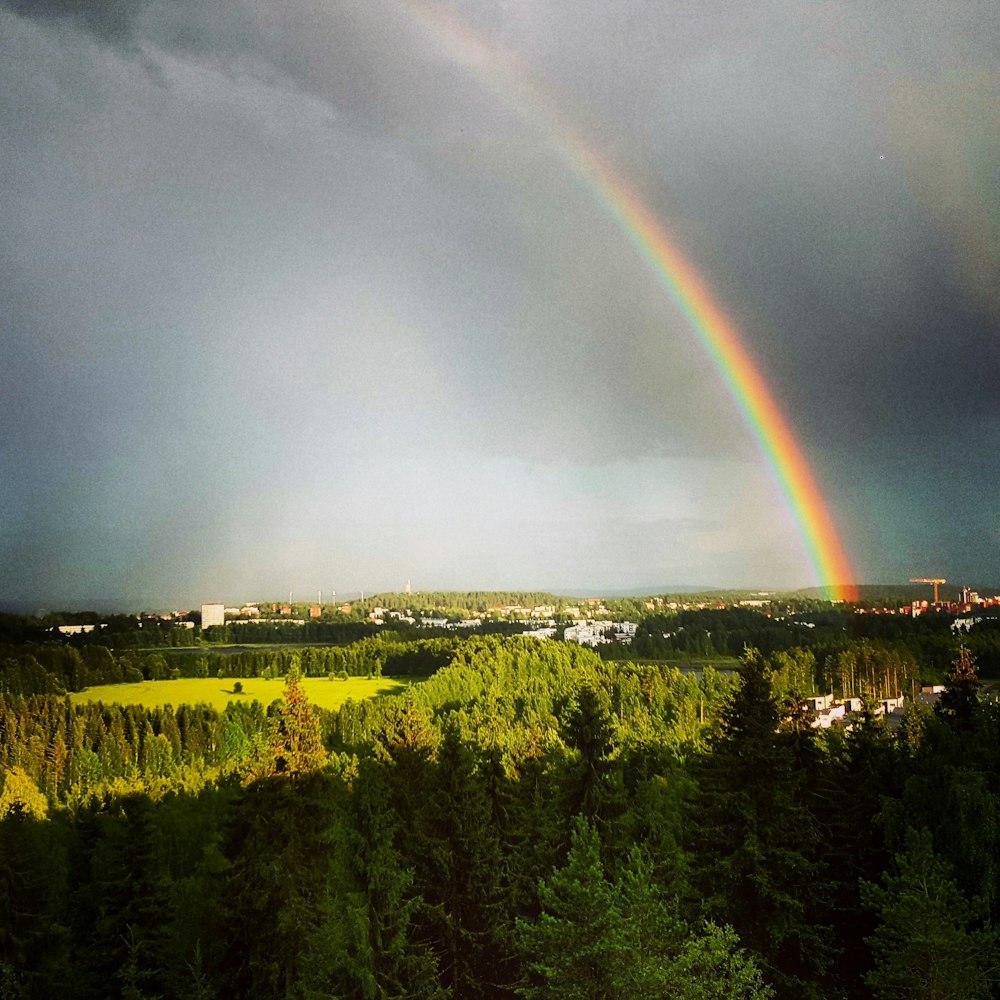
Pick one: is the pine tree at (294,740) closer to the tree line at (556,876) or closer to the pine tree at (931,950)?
the tree line at (556,876)

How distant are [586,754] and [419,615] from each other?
113 meters

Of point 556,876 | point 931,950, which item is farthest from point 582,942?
point 931,950

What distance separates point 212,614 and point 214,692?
1025 cm

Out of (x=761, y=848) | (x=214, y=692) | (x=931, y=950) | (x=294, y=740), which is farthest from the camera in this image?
(x=214, y=692)

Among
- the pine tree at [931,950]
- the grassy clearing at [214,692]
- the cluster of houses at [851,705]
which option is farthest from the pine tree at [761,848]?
the grassy clearing at [214,692]

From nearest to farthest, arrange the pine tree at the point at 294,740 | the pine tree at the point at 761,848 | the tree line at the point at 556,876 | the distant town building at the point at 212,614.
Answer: the tree line at the point at 556,876
the pine tree at the point at 761,848
the pine tree at the point at 294,740
the distant town building at the point at 212,614

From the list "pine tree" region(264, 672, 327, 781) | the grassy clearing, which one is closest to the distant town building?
the grassy clearing

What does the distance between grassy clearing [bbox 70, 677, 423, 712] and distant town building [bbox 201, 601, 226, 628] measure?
544cm

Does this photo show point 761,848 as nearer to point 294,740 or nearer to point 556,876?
point 556,876

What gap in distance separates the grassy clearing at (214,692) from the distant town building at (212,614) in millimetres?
5438

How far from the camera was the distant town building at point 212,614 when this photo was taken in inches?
2864

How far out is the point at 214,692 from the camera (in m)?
65.9

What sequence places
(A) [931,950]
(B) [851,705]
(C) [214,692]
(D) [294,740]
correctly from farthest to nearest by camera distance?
(C) [214,692] < (B) [851,705] < (D) [294,740] < (A) [931,950]

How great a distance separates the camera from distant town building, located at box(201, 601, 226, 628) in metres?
72.7
